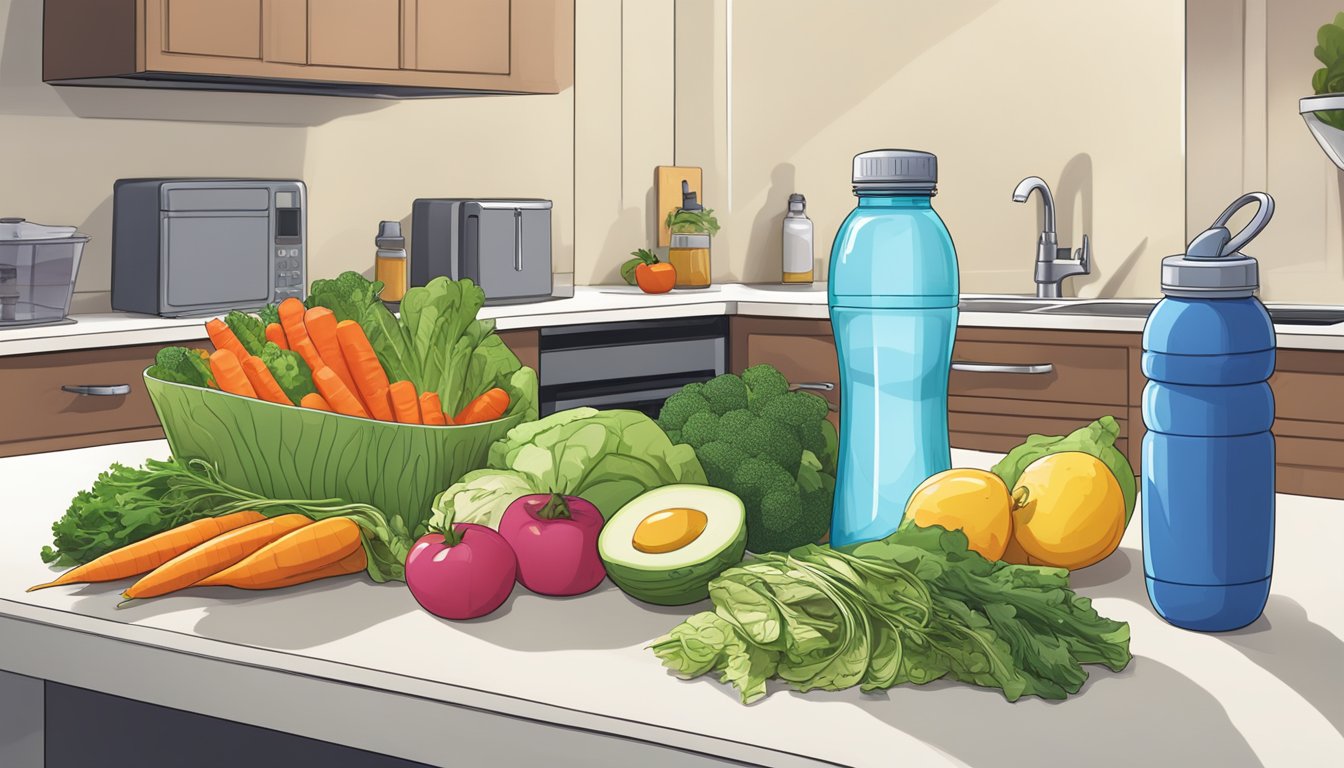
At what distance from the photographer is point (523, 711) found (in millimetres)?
780

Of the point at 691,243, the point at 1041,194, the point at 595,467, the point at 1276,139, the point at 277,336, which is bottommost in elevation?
the point at 595,467

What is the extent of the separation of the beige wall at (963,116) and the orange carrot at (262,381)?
3.31m

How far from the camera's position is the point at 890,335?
99 centimetres

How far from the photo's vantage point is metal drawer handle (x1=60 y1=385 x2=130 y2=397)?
257 centimetres

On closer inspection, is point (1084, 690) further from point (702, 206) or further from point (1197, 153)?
point (702, 206)

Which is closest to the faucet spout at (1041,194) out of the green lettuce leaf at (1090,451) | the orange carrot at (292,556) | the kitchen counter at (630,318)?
the kitchen counter at (630,318)

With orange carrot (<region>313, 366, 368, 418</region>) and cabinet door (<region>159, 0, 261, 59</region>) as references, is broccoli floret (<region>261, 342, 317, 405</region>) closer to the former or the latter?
orange carrot (<region>313, 366, 368, 418</region>)

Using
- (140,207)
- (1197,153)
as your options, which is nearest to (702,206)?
(1197,153)

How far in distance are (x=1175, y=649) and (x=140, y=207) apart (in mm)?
2660

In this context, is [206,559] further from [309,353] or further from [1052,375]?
[1052,375]

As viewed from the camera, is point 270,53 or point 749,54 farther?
point 749,54

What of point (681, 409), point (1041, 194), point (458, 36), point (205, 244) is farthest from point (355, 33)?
point (681, 409)

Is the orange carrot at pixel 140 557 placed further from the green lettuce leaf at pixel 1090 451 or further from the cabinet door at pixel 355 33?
the cabinet door at pixel 355 33

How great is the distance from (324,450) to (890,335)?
1.47ft
